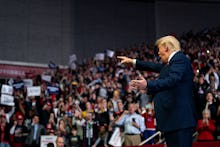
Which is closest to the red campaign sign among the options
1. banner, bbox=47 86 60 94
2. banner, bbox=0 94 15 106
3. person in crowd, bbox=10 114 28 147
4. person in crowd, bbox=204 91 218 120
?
banner, bbox=47 86 60 94

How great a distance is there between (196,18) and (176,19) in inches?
38.3

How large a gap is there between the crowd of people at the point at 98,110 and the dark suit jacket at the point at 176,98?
397 cm

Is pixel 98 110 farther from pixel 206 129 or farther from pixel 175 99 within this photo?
pixel 175 99

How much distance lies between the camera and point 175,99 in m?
3.76

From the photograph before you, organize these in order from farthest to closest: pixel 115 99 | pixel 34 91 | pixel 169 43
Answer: pixel 34 91 → pixel 115 99 → pixel 169 43

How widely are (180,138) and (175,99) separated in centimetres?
30

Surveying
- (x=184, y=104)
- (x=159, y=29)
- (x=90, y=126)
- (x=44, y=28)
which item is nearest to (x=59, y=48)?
(x=44, y=28)

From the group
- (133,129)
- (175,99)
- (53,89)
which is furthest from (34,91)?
(175,99)

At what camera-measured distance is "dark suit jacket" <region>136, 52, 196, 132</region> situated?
3697mm

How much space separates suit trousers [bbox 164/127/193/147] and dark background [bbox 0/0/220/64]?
A: 61.2ft

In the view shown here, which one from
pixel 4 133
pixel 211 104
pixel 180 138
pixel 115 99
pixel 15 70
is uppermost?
pixel 15 70

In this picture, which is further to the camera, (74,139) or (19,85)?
(19,85)

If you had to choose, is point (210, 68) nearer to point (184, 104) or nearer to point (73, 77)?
point (73, 77)

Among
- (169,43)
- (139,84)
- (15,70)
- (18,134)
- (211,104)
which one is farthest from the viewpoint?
(15,70)
